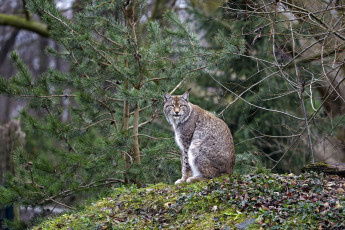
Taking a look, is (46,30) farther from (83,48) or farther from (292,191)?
(292,191)

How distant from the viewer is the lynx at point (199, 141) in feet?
25.9

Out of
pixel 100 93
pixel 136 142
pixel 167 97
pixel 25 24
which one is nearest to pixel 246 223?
pixel 167 97

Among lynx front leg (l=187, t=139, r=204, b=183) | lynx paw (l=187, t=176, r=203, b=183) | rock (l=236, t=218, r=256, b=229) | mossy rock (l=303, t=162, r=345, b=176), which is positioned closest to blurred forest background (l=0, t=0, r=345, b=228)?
mossy rock (l=303, t=162, r=345, b=176)

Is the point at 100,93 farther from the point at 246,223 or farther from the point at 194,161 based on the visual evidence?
the point at 246,223

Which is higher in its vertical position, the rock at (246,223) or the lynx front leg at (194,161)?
the lynx front leg at (194,161)

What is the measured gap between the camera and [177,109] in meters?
8.15

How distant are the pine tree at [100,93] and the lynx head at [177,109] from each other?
0.68 metres

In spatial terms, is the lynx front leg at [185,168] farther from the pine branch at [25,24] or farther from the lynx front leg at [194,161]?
the pine branch at [25,24]

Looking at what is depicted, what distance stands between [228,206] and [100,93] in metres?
4.24

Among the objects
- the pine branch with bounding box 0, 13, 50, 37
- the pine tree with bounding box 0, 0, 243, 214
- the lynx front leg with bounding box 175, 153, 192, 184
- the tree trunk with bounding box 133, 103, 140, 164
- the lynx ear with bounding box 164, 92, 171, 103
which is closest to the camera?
the lynx front leg with bounding box 175, 153, 192, 184

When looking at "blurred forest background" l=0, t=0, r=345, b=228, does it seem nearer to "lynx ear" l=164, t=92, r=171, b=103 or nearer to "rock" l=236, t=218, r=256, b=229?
"lynx ear" l=164, t=92, r=171, b=103

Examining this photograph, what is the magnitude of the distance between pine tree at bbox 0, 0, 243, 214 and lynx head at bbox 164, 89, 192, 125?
0.68 m

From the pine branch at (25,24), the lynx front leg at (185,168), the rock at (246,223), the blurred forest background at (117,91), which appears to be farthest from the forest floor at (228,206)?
the pine branch at (25,24)

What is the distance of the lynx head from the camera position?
8.17 meters
